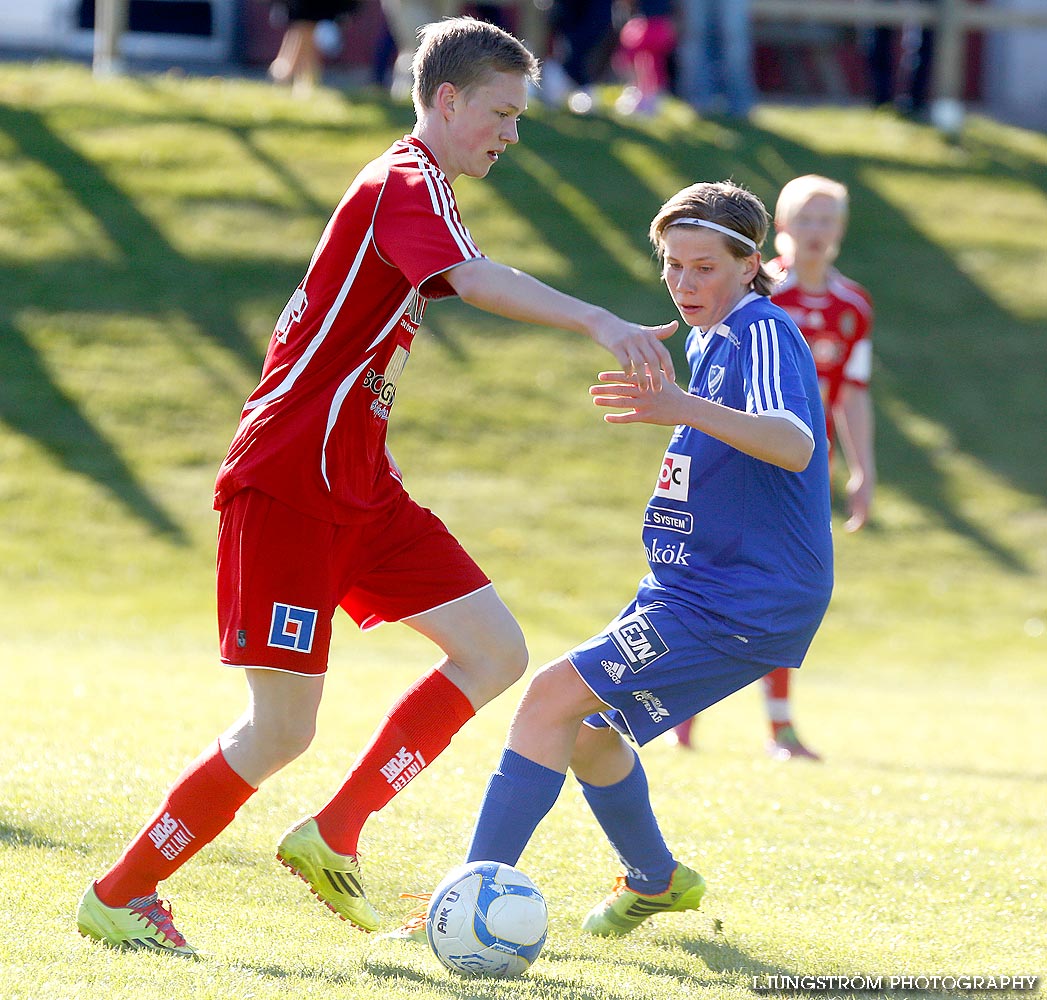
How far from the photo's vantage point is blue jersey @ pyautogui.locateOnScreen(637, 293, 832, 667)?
11.7 feet

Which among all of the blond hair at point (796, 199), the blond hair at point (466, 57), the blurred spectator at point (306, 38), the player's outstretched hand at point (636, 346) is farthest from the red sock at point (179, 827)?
the blurred spectator at point (306, 38)

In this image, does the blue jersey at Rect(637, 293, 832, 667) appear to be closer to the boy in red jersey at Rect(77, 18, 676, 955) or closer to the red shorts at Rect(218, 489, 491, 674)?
the boy in red jersey at Rect(77, 18, 676, 955)

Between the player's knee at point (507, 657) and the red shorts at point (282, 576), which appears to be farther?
the player's knee at point (507, 657)

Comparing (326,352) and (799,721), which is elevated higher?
(326,352)

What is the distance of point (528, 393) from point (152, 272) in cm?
372

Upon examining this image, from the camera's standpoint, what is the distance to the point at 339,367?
3.59 m

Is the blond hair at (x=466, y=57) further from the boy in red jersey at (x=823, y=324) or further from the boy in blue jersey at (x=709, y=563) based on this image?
the boy in red jersey at (x=823, y=324)

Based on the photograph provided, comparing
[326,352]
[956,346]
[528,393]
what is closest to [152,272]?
[528,393]

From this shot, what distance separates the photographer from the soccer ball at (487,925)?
3391mm

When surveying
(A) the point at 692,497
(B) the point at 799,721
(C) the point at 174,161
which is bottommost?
(B) the point at 799,721

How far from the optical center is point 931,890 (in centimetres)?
428

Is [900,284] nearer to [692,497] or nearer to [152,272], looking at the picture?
[152,272]

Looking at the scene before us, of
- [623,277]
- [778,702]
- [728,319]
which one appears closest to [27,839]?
[728,319]

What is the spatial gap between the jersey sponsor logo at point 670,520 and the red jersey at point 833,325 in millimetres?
3075
